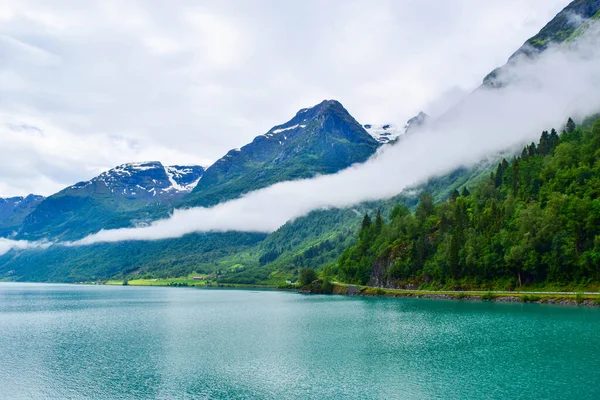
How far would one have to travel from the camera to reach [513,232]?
112750 mm

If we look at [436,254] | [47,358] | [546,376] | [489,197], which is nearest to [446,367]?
[546,376]

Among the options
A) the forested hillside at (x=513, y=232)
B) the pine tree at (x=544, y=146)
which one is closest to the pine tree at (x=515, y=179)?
the forested hillside at (x=513, y=232)

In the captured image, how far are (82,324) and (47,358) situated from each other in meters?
39.9

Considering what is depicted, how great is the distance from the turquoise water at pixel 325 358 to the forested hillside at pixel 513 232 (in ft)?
52.3

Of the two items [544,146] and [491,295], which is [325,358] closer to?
[491,295]

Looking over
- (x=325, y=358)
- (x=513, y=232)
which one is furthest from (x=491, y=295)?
(x=325, y=358)

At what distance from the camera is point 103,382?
47.9 meters

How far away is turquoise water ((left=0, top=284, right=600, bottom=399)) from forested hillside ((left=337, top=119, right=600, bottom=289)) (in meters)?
16.0

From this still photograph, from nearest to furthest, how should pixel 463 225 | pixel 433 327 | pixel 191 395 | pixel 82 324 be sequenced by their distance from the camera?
pixel 191 395, pixel 433 327, pixel 82 324, pixel 463 225

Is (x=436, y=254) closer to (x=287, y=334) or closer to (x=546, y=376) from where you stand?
(x=287, y=334)

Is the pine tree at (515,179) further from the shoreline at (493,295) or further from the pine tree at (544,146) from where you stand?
A: the shoreline at (493,295)

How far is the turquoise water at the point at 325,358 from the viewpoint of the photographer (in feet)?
138

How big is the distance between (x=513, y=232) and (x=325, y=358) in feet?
254

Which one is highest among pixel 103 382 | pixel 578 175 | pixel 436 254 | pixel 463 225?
pixel 578 175
